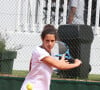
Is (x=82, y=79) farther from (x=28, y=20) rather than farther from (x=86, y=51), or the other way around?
(x=28, y=20)

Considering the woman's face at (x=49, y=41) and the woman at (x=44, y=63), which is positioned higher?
the woman's face at (x=49, y=41)

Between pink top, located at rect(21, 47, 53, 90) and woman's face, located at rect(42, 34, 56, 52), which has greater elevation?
woman's face, located at rect(42, 34, 56, 52)

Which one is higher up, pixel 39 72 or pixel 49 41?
pixel 49 41

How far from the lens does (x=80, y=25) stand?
805 cm

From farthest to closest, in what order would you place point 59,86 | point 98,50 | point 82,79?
point 98,50, point 82,79, point 59,86

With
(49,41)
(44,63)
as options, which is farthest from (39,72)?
(49,41)

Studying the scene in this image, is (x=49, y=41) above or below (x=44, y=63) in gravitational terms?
above

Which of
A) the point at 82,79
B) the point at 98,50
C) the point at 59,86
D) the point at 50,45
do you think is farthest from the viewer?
the point at 98,50

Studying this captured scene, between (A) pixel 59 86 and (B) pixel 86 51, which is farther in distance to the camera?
(B) pixel 86 51

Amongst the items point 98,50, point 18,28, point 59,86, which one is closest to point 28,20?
point 18,28

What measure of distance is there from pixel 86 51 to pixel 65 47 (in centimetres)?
36

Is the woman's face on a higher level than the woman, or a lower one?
higher

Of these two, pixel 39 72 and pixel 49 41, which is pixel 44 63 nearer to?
pixel 39 72

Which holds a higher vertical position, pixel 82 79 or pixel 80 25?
pixel 80 25
